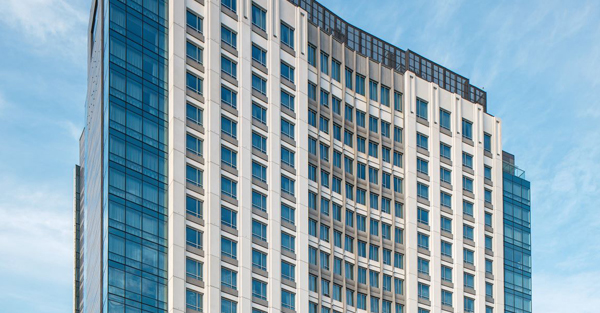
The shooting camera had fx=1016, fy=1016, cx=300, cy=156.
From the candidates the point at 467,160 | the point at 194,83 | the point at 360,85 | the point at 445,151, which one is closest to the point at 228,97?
the point at 194,83

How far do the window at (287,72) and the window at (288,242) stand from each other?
18.9 meters

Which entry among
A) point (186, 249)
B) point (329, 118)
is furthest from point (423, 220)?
point (186, 249)

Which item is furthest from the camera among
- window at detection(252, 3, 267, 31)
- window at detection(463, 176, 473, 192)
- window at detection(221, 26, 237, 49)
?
window at detection(463, 176, 473, 192)

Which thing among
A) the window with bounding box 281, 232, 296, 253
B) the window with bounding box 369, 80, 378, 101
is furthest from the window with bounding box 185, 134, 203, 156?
the window with bounding box 369, 80, 378, 101

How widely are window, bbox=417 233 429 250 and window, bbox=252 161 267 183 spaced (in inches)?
987

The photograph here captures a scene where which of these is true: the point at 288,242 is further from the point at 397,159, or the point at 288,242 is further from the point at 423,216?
the point at 423,216

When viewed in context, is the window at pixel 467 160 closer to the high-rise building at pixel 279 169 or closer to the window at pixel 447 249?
the high-rise building at pixel 279 169

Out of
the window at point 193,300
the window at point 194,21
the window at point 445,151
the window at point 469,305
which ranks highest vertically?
the window at point 194,21

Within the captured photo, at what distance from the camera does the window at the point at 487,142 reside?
140375mm

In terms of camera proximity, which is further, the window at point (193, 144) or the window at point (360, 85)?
the window at point (360, 85)

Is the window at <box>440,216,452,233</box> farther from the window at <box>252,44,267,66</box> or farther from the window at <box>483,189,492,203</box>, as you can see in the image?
the window at <box>252,44,267,66</box>

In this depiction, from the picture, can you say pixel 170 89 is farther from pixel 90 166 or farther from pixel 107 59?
pixel 90 166

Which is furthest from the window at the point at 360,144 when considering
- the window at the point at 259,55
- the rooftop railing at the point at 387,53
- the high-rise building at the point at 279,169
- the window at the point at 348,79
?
the window at the point at 259,55

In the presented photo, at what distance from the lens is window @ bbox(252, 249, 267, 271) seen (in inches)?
4311
